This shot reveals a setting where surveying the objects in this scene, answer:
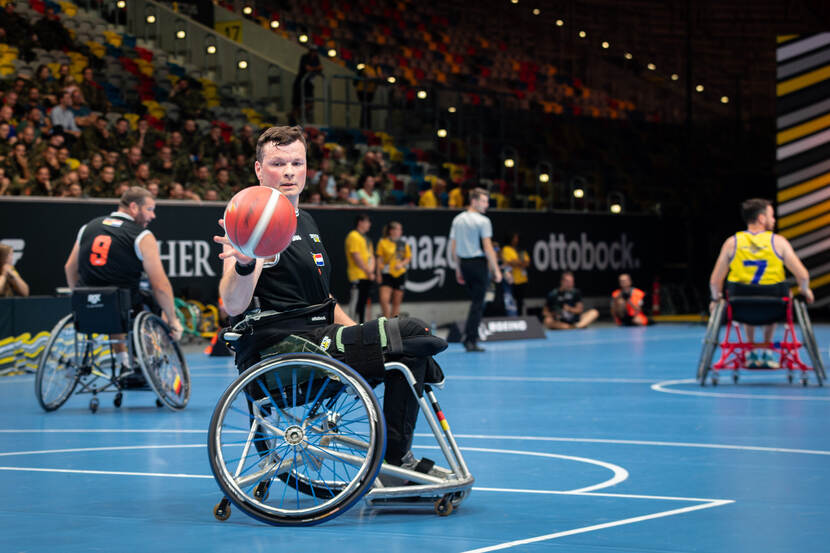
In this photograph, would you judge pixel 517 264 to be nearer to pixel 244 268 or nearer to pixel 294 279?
pixel 294 279

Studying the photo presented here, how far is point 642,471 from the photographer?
6641 millimetres

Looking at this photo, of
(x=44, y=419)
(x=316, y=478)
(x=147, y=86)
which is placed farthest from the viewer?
(x=147, y=86)

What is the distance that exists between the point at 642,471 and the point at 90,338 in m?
5.30

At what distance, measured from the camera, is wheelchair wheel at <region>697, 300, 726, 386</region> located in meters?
11.2

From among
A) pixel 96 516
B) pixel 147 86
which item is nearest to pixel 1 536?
pixel 96 516

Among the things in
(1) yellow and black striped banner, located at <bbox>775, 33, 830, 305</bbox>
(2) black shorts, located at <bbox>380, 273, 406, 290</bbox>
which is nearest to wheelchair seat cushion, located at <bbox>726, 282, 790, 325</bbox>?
(2) black shorts, located at <bbox>380, 273, 406, 290</bbox>

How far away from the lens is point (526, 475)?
655 cm

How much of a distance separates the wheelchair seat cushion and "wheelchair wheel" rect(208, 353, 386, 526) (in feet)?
22.1

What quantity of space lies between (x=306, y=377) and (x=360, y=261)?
13.0 meters

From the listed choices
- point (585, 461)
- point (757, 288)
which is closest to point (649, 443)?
point (585, 461)

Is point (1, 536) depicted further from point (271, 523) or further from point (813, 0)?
point (813, 0)

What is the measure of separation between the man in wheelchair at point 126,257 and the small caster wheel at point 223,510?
471cm

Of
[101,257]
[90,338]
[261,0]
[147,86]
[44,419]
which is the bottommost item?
[44,419]

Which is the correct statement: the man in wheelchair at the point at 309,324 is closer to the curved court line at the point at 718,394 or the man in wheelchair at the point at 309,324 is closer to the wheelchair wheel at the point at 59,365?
the wheelchair wheel at the point at 59,365
